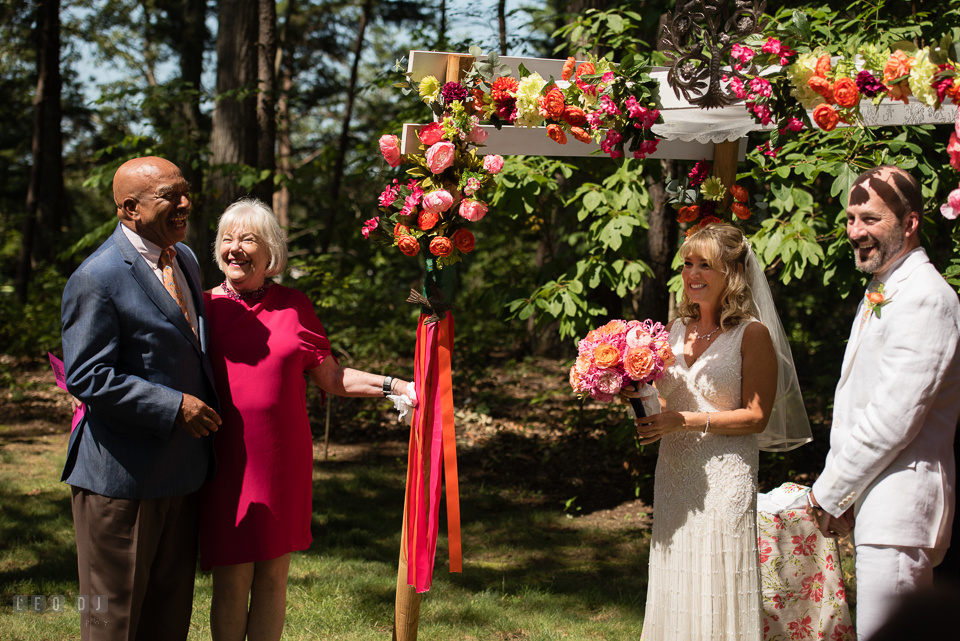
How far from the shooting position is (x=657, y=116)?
3.16 m

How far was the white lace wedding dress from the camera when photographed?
9.48 ft

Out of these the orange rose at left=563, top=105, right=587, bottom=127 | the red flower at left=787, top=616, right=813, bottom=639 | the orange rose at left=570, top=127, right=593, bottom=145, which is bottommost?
the red flower at left=787, top=616, right=813, bottom=639

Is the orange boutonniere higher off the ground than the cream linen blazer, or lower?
higher

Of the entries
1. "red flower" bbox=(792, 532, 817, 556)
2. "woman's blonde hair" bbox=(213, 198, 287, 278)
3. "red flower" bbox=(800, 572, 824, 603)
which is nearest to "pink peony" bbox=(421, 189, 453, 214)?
"woman's blonde hair" bbox=(213, 198, 287, 278)

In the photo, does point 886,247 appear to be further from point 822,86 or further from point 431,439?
point 431,439

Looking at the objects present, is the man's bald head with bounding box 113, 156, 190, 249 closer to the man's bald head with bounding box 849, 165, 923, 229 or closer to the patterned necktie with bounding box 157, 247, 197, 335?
the patterned necktie with bounding box 157, 247, 197, 335

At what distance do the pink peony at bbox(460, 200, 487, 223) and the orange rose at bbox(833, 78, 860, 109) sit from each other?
1321 mm

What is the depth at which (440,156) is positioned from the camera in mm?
2906

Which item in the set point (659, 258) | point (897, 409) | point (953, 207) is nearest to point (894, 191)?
point (953, 207)

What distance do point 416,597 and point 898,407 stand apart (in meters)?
1.97

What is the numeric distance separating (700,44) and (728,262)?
1.01m

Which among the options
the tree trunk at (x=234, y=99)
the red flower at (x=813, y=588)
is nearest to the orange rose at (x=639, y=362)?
the red flower at (x=813, y=588)

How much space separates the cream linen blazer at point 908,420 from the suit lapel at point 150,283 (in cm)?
231

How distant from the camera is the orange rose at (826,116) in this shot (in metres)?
2.59
